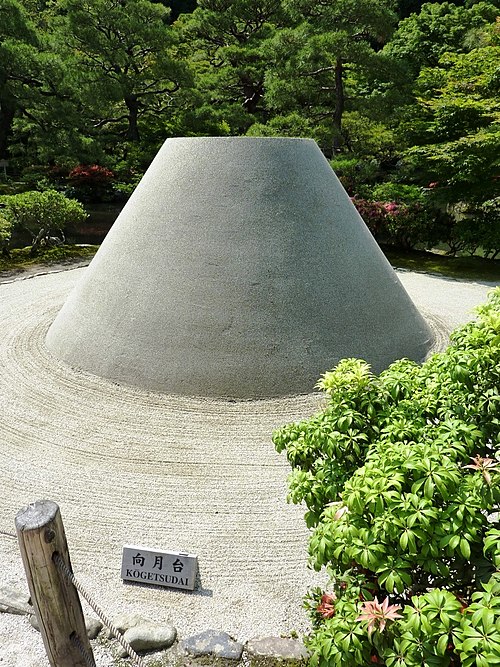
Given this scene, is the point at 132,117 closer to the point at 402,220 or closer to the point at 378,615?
the point at 402,220

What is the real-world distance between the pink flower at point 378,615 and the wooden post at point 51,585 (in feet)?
4.82

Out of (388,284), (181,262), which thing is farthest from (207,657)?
(388,284)

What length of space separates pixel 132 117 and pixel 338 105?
9.36 m

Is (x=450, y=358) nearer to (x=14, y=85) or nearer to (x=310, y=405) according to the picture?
(x=310, y=405)

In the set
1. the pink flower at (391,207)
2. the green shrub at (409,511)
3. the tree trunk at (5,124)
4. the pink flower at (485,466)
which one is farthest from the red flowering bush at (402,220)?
A: the tree trunk at (5,124)

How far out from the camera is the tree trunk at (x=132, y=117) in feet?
70.3

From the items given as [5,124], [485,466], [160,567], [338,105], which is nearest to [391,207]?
[338,105]

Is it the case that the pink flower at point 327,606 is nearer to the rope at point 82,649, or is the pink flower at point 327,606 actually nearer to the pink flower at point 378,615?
the pink flower at point 378,615

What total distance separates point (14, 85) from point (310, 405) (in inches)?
730

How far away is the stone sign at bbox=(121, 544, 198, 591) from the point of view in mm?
3656

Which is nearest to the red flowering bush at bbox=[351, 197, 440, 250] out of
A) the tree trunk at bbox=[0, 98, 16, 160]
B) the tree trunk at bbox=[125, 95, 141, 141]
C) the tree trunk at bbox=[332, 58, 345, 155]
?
Answer: the tree trunk at bbox=[332, 58, 345, 155]

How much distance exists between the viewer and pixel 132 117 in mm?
21875

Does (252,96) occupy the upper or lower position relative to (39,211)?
upper

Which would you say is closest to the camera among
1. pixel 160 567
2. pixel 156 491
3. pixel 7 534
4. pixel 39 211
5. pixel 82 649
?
pixel 82 649
